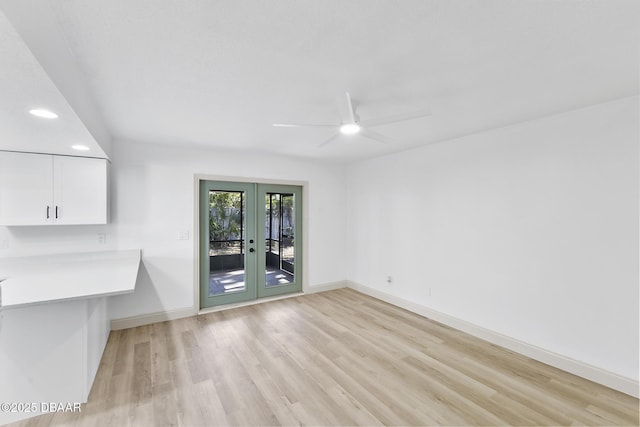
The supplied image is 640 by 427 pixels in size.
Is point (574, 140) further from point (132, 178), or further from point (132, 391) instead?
point (132, 178)

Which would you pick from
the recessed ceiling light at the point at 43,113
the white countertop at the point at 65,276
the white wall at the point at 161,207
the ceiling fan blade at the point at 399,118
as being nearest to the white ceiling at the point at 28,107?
the recessed ceiling light at the point at 43,113

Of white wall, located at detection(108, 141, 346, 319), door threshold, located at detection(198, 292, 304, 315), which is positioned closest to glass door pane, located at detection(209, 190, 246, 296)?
door threshold, located at detection(198, 292, 304, 315)

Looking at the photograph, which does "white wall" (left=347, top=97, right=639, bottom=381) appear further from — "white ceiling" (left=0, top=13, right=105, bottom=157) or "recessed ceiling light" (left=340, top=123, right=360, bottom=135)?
"white ceiling" (left=0, top=13, right=105, bottom=157)

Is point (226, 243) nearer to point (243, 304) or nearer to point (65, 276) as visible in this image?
point (243, 304)

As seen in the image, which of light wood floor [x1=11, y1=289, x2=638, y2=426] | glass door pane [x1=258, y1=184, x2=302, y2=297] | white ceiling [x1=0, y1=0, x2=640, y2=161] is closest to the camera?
white ceiling [x1=0, y1=0, x2=640, y2=161]

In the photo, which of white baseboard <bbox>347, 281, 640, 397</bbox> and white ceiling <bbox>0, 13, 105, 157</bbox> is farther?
white baseboard <bbox>347, 281, 640, 397</bbox>

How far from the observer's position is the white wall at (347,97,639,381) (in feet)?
8.21

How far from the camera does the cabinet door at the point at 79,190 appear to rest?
3.06 meters

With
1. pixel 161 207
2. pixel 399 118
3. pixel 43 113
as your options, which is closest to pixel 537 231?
pixel 399 118

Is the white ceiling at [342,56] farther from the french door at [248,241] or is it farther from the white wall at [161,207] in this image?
the french door at [248,241]

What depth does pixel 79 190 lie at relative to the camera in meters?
3.17

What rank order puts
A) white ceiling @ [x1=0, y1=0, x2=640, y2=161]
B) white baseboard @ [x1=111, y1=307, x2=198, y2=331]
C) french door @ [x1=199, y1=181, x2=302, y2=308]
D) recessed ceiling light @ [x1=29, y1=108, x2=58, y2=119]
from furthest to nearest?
french door @ [x1=199, y1=181, x2=302, y2=308], white baseboard @ [x1=111, y1=307, x2=198, y2=331], recessed ceiling light @ [x1=29, y1=108, x2=58, y2=119], white ceiling @ [x1=0, y1=0, x2=640, y2=161]

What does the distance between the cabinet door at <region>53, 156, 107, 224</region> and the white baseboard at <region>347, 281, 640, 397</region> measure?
434cm

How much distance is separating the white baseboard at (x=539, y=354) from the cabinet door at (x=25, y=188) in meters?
4.76
